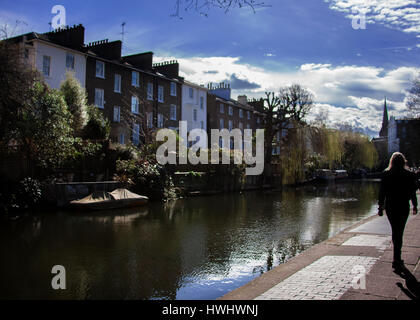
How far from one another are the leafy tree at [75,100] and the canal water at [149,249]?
908 cm

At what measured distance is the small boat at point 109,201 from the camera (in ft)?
51.5

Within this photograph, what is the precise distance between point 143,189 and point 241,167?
37.9ft

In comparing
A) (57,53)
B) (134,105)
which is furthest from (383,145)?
(57,53)

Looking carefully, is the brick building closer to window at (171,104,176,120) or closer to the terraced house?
window at (171,104,176,120)

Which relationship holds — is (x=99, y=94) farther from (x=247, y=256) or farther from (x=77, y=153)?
(x=247, y=256)

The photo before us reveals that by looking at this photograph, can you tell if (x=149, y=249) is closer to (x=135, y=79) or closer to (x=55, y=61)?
(x=55, y=61)

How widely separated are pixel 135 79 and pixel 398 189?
3034 cm

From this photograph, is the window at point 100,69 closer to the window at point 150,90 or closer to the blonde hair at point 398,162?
the window at point 150,90

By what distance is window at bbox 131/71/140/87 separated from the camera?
33094 millimetres

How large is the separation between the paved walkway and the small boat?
1089cm

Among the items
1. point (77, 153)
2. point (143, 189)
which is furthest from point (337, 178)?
point (77, 153)

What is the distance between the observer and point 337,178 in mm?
50344

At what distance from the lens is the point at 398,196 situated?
6059 mm

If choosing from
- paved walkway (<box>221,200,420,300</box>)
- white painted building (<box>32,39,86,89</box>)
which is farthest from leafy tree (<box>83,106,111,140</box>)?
paved walkway (<box>221,200,420,300</box>)
